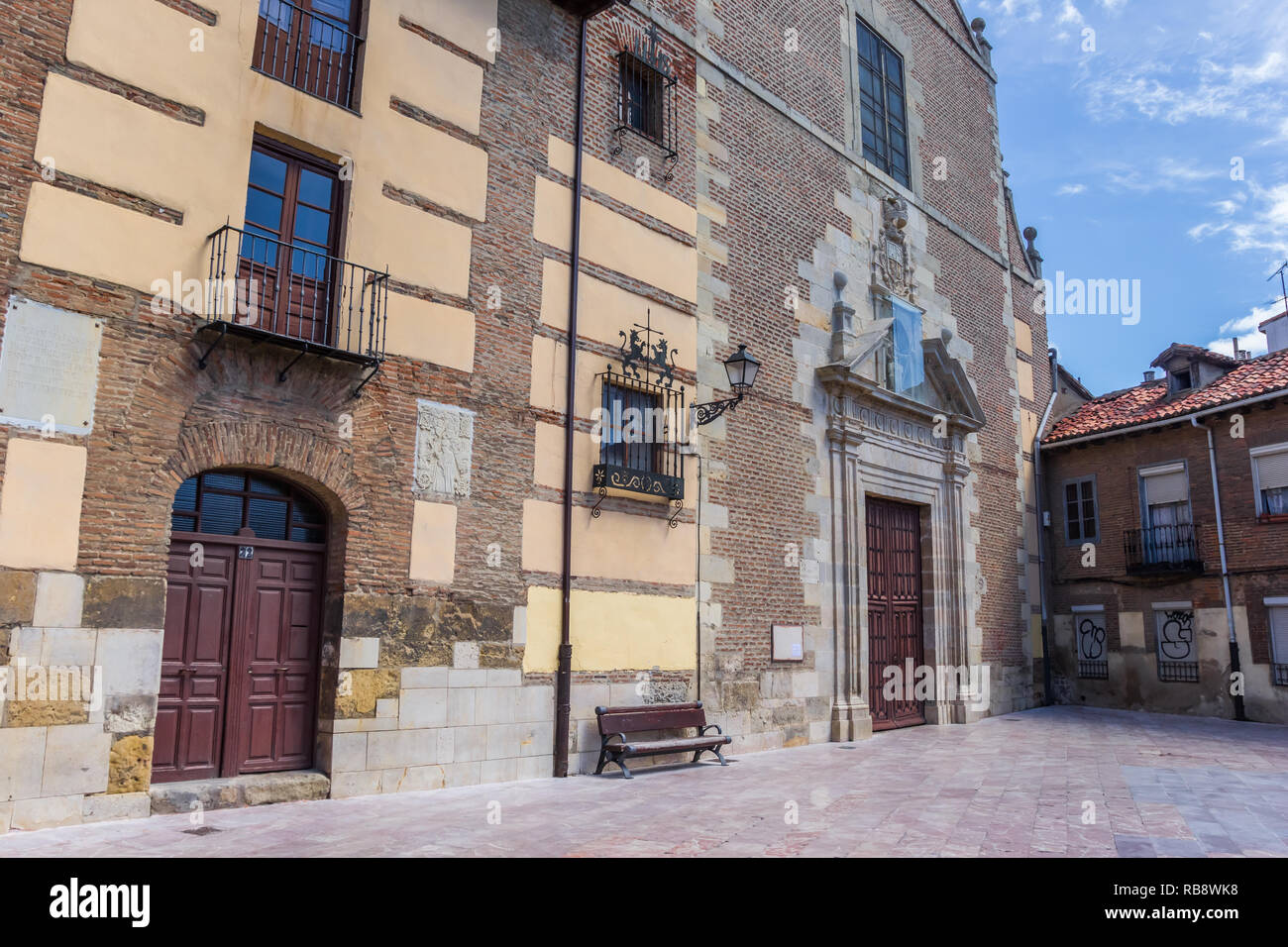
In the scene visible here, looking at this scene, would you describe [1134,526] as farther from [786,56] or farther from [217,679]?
[217,679]

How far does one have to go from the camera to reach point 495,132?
898 centimetres

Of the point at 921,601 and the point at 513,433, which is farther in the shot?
the point at 921,601

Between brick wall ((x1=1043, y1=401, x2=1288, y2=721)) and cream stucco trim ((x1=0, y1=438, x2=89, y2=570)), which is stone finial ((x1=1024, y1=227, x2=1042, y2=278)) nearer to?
brick wall ((x1=1043, y1=401, x2=1288, y2=721))

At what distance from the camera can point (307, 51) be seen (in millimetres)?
7785

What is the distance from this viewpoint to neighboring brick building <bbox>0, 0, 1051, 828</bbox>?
6227mm

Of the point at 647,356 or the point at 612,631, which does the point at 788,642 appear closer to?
the point at 612,631

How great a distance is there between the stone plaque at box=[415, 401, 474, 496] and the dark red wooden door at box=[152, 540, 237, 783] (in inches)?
69.8

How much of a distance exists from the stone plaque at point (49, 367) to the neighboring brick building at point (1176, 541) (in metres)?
16.3

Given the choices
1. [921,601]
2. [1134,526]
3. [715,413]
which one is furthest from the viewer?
[1134,526]

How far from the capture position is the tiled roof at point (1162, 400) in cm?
1508

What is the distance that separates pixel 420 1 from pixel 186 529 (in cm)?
539

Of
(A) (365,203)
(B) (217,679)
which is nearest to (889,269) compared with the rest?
(A) (365,203)

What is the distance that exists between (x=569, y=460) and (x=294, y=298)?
3.00 metres

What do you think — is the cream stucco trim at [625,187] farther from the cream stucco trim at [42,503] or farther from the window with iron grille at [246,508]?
the cream stucco trim at [42,503]
